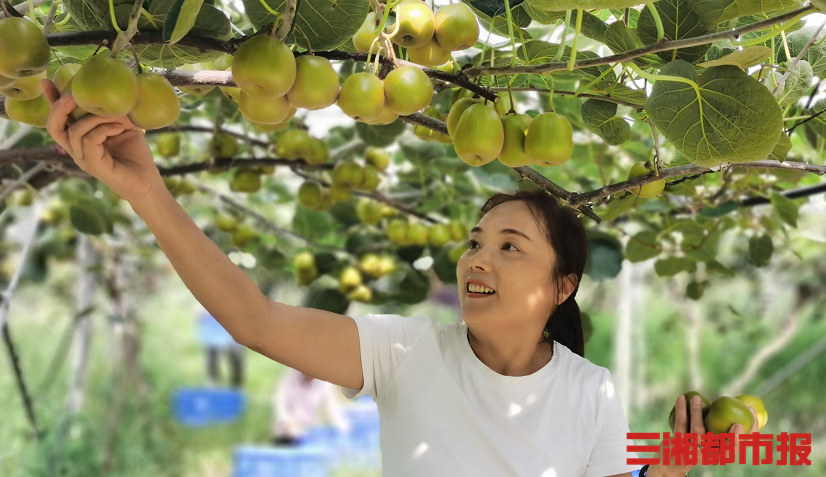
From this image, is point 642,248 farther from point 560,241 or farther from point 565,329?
point 560,241

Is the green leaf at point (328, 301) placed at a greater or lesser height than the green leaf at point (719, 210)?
lesser

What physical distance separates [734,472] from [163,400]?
4.95 meters

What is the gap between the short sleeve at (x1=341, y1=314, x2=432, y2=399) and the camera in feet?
3.69

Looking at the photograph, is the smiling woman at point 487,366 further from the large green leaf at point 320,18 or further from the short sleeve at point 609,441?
the large green leaf at point 320,18

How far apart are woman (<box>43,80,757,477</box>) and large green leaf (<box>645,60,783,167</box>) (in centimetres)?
39

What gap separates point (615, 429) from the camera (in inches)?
47.9

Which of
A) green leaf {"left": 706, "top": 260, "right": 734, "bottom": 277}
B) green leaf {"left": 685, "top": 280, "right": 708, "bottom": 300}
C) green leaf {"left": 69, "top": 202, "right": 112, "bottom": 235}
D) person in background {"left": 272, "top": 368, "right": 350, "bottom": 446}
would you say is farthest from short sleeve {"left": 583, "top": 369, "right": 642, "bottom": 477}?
person in background {"left": 272, "top": 368, "right": 350, "bottom": 446}

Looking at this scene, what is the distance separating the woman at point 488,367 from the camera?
42.3 inches

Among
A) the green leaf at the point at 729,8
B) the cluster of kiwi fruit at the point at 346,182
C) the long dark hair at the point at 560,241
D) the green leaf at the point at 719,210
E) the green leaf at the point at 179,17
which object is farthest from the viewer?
the cluster of kiwi fruit at the point at 346,182

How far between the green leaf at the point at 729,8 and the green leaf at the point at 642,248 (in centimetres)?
103

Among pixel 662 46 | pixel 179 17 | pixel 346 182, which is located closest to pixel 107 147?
pixel 179 17

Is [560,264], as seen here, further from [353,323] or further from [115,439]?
[115,439]

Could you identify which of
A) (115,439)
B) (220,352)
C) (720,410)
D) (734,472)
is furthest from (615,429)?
(220,352)

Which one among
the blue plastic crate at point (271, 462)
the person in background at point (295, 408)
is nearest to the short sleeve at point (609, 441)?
the blue plastic crate at point (271, 462)
